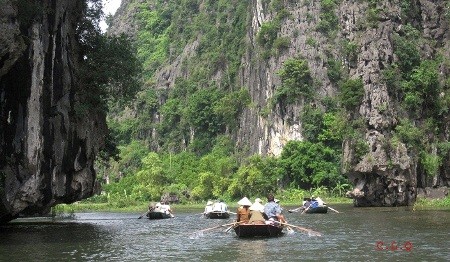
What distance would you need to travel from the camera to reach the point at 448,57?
58656mm

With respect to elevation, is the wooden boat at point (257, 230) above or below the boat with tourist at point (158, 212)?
below

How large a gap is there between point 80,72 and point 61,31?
8.69 feet

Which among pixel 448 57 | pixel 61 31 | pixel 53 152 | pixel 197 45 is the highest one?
pixel 197 45

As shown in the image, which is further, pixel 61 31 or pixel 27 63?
pixel 61 31

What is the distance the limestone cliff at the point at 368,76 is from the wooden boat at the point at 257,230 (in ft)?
88.3

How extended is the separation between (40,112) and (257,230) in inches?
400

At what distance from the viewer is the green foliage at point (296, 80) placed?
76625 mm

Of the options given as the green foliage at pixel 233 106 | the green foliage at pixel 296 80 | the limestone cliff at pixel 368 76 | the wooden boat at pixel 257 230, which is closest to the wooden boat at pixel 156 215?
the limestone cliff at pixel 368 76

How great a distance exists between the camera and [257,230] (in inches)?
1005

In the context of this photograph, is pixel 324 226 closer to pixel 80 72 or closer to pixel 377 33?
pixel 80 72

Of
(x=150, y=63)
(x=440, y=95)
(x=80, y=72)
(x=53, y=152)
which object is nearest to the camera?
(x=53, y=152)

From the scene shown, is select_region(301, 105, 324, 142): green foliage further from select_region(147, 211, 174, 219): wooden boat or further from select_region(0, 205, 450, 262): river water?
select_region(0, 205, 450, 262): river water

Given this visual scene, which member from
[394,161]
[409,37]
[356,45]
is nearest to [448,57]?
[409,37]

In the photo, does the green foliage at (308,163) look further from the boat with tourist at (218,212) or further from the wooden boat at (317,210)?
the boat with tourist at (218,212)
